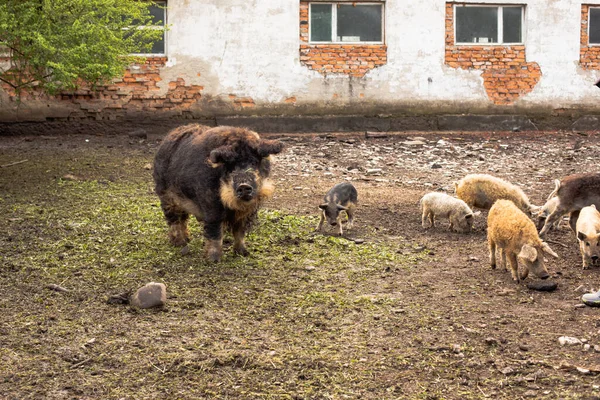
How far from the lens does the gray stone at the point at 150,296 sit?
6.11 metres

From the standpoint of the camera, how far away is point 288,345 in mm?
5402

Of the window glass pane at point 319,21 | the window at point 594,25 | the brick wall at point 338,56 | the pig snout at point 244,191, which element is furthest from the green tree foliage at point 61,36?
the window at point 594,25

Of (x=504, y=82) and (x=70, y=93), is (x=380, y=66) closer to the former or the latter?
(x=504, y=82)

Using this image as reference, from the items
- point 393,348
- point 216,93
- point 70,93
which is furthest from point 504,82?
point 393,348

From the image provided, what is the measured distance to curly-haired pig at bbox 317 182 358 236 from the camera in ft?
28.4

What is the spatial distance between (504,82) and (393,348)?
42.1 ft

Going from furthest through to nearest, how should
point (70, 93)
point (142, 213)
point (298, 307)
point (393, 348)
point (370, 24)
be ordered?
point (370, 24) → point (70, 93) → point (142, 213) → point (298, 307) → point (393, 348)

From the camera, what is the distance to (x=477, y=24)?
56.1 feet

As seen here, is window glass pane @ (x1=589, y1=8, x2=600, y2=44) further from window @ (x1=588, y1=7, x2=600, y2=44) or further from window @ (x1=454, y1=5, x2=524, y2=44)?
window @ (x1=454, y1=5, x2=524, y2=44)

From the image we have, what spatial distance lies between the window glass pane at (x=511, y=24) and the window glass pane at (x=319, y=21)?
3.85 metres

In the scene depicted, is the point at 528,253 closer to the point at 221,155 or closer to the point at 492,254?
the point at 492,254

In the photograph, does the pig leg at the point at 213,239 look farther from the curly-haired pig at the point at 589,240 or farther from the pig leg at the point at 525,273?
the curly-haired pig at the point at 589,240

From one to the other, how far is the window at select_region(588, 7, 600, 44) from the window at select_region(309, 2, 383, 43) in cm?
471

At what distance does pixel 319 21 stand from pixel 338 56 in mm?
851
